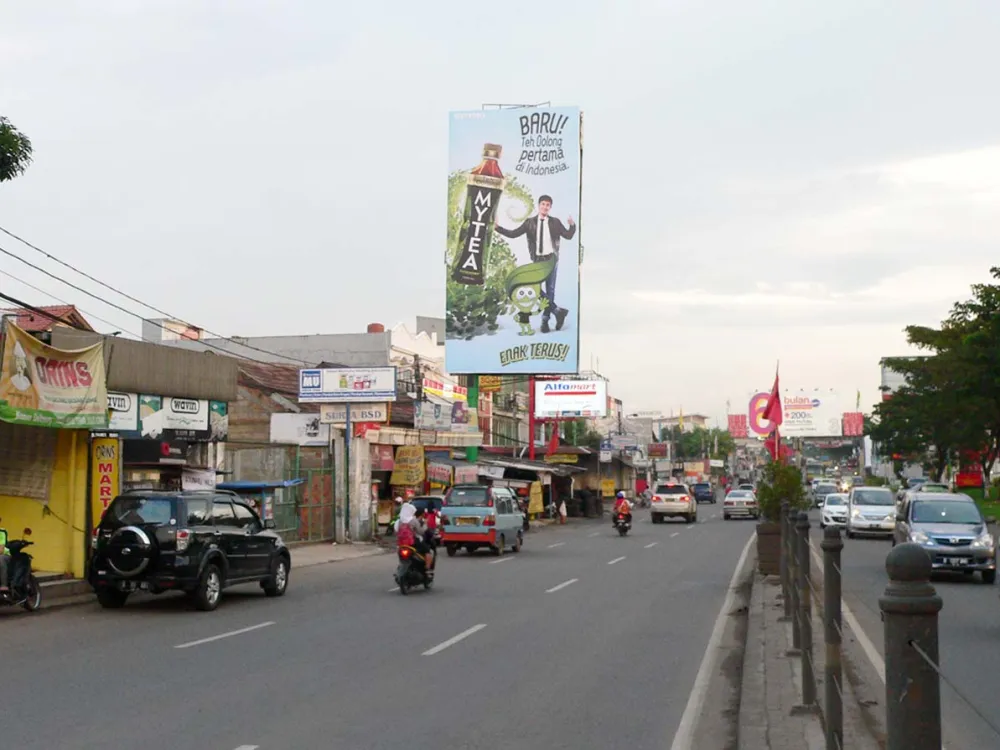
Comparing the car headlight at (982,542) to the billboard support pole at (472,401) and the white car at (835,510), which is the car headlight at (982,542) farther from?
the billboard support pole at (472,401)

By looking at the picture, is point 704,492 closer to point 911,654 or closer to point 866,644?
point 866,644

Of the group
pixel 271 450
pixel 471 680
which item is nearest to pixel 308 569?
pixel 271 450

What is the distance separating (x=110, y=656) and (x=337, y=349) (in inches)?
1946

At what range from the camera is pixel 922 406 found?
64.0m

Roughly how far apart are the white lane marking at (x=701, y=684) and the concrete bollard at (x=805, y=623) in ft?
3.13

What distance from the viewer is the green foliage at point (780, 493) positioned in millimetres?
23500

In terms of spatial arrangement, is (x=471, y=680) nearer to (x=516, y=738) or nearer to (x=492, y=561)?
(x=516, y=738)

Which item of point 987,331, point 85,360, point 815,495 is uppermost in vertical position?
point 987,331

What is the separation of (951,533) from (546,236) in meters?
31.2

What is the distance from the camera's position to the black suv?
17.4 m

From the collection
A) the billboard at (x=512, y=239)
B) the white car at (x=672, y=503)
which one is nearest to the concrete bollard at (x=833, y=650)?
the billboard at (x=512, y=239)

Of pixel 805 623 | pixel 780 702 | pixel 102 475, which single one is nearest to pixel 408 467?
pixel 102 475

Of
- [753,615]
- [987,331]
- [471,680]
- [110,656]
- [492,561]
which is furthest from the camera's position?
[987,331]

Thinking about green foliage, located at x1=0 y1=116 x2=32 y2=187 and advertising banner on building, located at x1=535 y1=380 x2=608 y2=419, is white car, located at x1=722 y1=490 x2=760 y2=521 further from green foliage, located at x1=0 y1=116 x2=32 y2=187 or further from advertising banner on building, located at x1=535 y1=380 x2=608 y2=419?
green foliage, located at x1=0 y1=116 x2=32 y2=187
